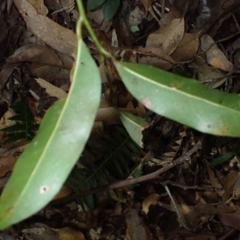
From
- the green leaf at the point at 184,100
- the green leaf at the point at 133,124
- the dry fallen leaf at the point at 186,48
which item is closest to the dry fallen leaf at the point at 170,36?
the dry fallen leaf at the point at 186,48

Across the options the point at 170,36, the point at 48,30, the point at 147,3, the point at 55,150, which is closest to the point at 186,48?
the point at 170,36

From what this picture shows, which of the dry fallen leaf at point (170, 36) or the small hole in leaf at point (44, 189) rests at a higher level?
the small hole in leaf at point (44, 189)

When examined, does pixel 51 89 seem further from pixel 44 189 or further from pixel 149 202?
pixel 44 189

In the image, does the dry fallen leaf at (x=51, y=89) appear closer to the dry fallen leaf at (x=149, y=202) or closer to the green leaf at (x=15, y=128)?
the green leaf at (x=15, y=128)

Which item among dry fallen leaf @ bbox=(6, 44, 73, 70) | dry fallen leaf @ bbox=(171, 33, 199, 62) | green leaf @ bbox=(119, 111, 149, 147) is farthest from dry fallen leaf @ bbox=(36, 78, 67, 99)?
green leaf @ bbox=(119, 111, 149, 147)

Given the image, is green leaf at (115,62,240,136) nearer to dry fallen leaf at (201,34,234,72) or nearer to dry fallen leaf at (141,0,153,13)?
dry fallen leaf at (201,34,234,72)

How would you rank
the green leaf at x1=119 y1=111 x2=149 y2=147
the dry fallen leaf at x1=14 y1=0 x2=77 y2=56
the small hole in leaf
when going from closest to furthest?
1. the small hole in leaf
2. the green leaf at x1=119 y1=111 x2=149 y2=147
3. the dry fallen leaf at x1=14 y1=0 x2=77 y2=56
